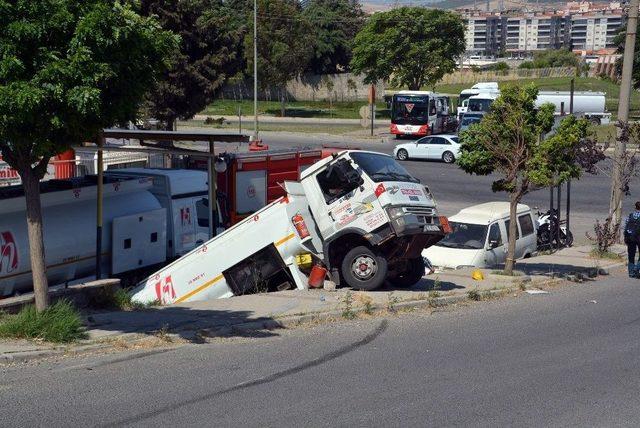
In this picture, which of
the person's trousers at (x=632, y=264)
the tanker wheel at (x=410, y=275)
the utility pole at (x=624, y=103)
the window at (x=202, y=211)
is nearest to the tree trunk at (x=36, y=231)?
the tanker wheel at (x=410, y=275)

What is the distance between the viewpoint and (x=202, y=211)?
21.2m

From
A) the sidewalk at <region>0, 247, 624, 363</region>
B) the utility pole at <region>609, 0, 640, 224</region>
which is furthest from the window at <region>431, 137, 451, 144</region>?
the sidewalk at <region>0, 247, 624, 363</region>

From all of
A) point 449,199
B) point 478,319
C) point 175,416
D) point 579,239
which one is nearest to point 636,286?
point 478,319

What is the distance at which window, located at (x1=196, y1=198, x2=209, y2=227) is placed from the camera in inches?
831

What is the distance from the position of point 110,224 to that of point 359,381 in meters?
9.16

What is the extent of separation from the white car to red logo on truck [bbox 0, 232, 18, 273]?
30.4 meters

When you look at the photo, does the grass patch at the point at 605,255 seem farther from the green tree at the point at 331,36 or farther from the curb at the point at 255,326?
the green tree at the point at 331,36

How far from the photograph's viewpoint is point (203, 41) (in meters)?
40.8

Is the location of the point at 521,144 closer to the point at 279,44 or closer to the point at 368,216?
the point at 368,216

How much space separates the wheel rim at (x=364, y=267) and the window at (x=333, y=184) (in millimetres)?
1090

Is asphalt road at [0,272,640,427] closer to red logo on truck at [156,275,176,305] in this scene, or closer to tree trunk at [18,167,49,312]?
tree trunk at [18,167,49,312]

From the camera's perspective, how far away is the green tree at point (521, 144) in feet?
57.5

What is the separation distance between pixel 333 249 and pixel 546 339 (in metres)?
4.48

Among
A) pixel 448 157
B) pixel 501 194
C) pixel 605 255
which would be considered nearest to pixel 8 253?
pixel 605 255
